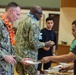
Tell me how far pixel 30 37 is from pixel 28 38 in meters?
0.08

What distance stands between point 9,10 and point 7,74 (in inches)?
28.4

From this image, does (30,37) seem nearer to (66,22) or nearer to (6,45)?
(6,45)

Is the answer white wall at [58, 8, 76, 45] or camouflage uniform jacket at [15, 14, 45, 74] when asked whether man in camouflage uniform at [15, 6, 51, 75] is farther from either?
white wall at [58, 8, 76, 45]

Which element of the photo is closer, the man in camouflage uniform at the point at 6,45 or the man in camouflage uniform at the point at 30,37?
the man in camouflage uniform at the point at 6,45

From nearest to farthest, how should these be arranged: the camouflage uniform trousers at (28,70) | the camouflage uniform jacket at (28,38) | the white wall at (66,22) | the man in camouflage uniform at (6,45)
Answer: the man in camouflage uniform at (6,45)
the camouflage uniform jacket at (28,38)
the camouflage uniform trousers at (28,70)
the white wall at (66,22)

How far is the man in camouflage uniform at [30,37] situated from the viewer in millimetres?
3477

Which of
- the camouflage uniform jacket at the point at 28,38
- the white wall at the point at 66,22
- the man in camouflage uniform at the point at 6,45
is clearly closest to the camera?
the man in camouflage uniform at the point at 6,45

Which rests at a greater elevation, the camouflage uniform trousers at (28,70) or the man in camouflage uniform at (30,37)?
the man in camouflage uniform at (30,37)

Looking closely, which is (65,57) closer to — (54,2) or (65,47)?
(65,47)

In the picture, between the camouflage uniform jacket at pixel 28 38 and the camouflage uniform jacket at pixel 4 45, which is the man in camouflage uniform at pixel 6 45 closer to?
the camouflage uniform jacket at pixel 4 45

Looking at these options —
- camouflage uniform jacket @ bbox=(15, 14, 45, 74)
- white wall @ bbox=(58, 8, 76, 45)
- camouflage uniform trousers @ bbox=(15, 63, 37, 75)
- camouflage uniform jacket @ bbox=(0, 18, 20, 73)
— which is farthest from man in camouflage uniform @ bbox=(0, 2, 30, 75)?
white wall @ bbox=(58, 8, 76, 45)

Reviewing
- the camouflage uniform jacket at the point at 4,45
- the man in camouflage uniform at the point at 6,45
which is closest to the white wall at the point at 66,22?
the man in camouflage uniform at the point at 6,45

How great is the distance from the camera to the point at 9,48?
2.66 m

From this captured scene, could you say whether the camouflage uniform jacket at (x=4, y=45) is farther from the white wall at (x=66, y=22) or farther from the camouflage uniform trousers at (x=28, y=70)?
the white wall at (x=66, y=22)
